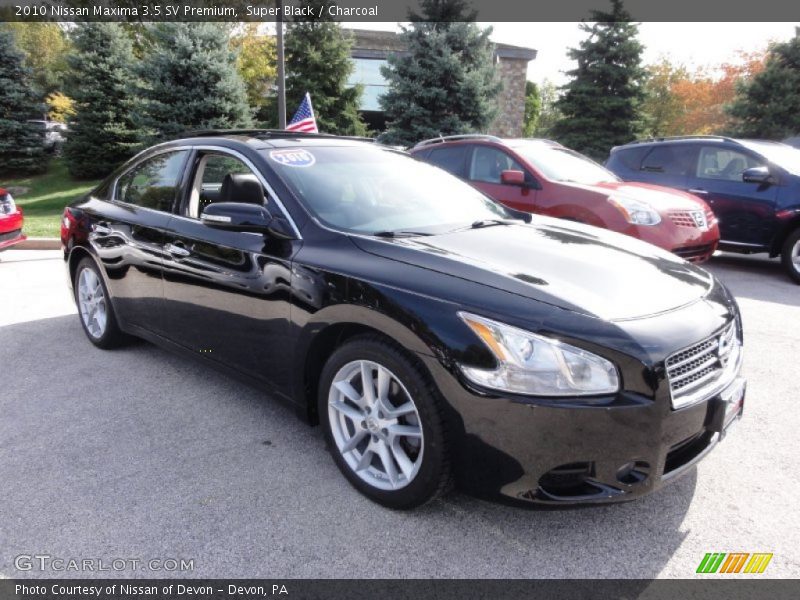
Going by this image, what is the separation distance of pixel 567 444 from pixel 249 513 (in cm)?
140

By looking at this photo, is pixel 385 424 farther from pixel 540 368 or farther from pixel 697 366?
pixel 697 366

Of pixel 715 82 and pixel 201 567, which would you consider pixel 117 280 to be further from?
pixel 715 82

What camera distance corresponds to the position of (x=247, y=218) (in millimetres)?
2854

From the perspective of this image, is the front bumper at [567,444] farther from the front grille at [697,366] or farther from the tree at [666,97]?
the tree at [666,97]

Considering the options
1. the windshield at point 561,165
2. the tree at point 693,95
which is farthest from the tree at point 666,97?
the windshield at point 561,165

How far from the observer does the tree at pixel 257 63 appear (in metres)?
21.8

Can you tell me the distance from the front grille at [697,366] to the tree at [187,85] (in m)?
15.6

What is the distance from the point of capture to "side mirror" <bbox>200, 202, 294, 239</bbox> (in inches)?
112

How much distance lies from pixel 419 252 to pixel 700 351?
120 centimetres

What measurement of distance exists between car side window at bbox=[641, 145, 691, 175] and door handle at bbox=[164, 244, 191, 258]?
7.27 metres

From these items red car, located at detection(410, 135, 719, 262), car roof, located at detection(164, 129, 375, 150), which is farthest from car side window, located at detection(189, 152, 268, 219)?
red car, located at detection(410, 135, 719, 262)

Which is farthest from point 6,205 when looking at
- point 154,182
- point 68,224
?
point 154,182

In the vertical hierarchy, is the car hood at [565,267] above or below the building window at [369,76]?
below

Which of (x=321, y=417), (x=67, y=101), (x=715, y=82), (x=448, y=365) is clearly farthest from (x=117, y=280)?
(x=715, y=82)
